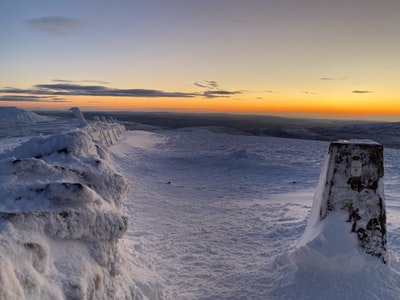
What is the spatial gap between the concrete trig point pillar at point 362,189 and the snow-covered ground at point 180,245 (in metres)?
0.24

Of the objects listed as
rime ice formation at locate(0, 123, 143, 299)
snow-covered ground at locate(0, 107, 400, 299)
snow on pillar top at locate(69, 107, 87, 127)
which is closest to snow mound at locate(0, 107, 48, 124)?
snow on pillar top at locate(69, 107, 87, 127)

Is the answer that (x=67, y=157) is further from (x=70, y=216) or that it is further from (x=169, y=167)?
(x=169, y=167)

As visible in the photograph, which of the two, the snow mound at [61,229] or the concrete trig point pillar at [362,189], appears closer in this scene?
the snow mound at [61,229]

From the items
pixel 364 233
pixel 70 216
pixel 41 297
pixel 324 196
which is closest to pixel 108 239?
pixel 70 216

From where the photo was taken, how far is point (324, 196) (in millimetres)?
4891

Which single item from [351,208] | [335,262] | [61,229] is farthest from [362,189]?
[61,229]

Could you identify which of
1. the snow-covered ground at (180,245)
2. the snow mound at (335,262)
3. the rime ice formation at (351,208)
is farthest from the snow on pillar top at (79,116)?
the rime ice formation at (351,208)

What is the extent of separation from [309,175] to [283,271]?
28.5 ft

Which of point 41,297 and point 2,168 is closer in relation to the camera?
point 41,297

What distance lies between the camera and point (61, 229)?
2.98 metres

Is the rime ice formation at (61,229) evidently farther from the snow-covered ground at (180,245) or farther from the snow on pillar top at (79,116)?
the snow on pillar top at (79,116)

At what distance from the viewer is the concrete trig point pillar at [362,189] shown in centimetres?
471

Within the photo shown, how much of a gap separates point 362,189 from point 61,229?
384 cm

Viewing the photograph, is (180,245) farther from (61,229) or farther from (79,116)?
(79,116)
